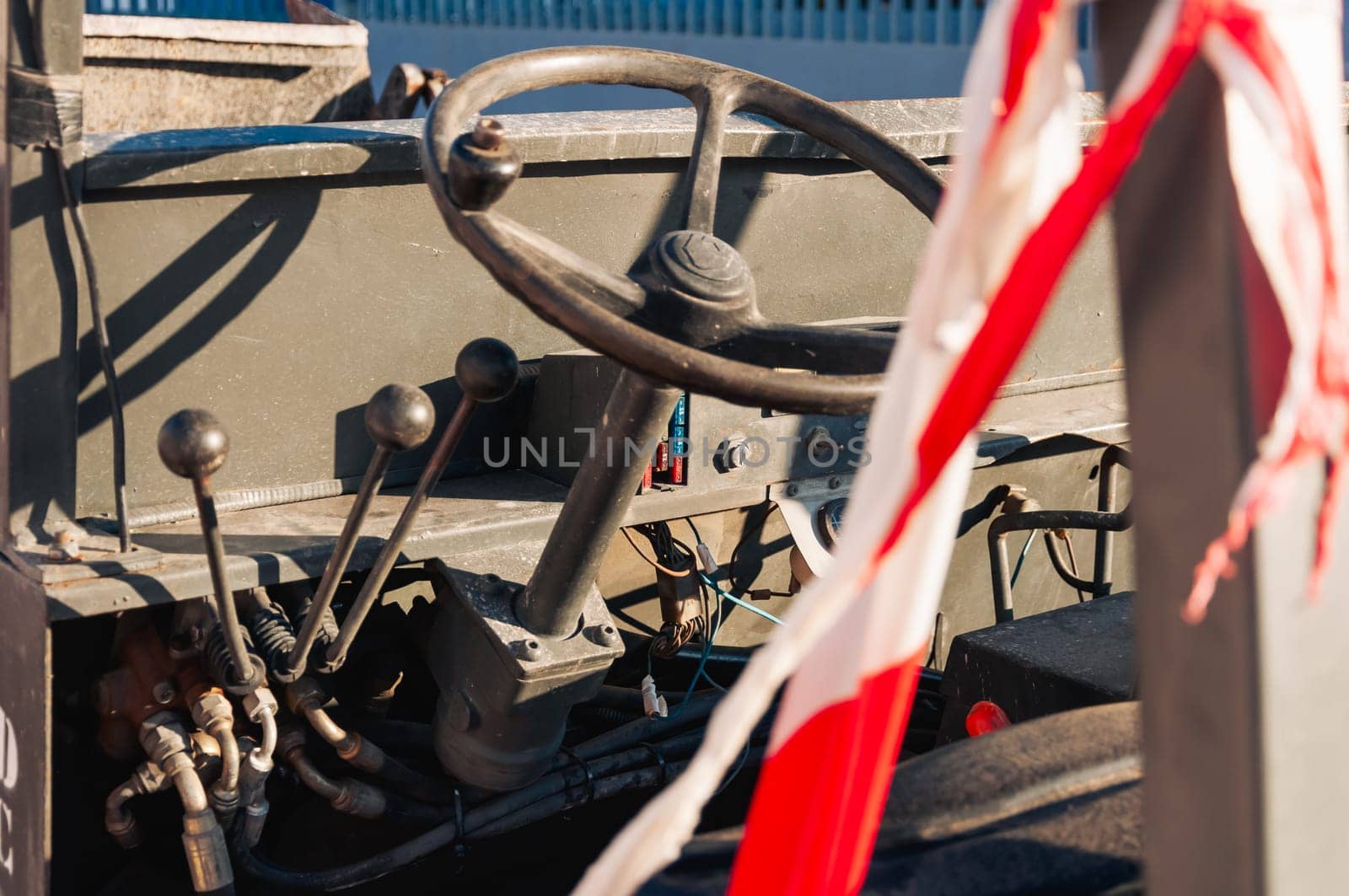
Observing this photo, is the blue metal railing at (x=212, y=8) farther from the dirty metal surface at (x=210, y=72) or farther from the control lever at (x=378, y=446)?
the control lever at (x=378, y=446)

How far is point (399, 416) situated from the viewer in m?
1.46

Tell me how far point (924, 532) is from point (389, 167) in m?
1.24

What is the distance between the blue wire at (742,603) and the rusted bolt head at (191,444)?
0.80m

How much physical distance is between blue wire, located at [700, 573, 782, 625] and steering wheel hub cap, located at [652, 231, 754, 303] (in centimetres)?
68

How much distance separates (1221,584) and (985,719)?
1148 mm

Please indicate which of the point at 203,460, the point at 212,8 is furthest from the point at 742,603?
the point at 212,8

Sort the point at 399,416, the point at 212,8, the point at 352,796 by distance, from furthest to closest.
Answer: the point at 212,8
the point at 352,796
the point at 399,416

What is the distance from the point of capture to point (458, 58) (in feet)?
28.1

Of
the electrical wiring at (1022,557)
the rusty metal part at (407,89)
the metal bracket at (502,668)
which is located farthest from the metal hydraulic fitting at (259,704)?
the rusty metal part at (407,89)

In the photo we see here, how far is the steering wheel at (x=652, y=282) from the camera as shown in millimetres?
1250

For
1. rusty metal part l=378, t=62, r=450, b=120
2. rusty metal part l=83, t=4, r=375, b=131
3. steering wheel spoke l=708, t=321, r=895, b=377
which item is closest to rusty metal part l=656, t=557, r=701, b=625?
steering wheel spoke l=708, t=321, r=895, b=377

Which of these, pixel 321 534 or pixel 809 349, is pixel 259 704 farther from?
pixel 809 349

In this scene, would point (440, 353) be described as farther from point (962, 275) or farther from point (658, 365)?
point (962, 275)

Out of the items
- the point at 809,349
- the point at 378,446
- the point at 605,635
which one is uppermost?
the point at 809,349
